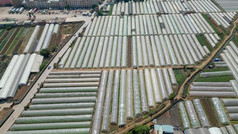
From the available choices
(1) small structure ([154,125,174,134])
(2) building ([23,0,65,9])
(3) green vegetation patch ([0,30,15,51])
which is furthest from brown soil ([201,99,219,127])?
A: (2) building ([23,0,65,9])

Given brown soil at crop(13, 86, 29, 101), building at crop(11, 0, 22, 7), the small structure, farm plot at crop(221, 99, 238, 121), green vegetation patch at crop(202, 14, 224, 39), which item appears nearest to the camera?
the small structure

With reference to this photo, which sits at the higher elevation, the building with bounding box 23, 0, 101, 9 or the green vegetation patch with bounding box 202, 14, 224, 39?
the building with bounding box 23, 0, 101, 9

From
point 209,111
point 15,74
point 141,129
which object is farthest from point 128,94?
point 15,74

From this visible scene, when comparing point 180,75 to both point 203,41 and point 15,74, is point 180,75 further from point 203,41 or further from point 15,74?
point 15,74

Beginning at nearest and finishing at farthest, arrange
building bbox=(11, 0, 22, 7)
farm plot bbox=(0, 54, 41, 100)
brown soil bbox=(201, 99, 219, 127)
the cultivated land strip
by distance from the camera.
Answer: the cultivated land strip
brown soil bbox=(201, 99, 219, 127)
farm plot bbox=(0, 54, 41, 100)
building bbox=(11, 0, 22, 7)

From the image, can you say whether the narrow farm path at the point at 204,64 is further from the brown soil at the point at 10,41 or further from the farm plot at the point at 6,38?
the farm plot at the point at 6,38

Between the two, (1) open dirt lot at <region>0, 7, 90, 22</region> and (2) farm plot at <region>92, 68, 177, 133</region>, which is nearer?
(2) farm plot at <region>92, 68, 177, 133</region>

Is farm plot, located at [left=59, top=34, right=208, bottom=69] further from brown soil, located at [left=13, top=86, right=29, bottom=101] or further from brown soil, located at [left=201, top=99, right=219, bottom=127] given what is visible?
brown soil, located at [left=201, top=99, right=219, bottom=127]

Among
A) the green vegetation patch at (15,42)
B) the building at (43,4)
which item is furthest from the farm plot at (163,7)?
the green vegetation patch at (15,42)
